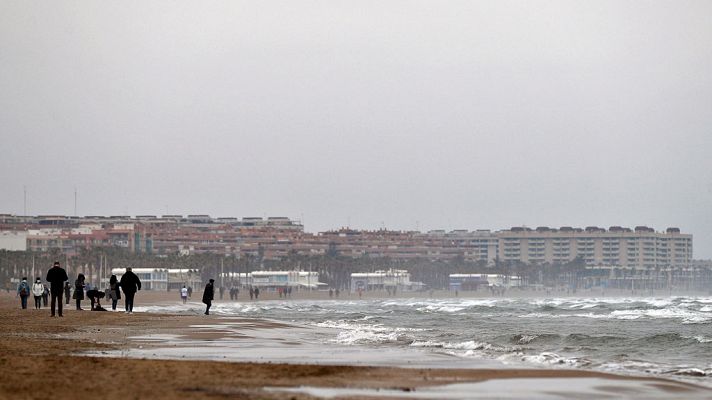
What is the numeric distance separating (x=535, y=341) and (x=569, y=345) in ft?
4.47

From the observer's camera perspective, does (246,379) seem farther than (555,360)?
No

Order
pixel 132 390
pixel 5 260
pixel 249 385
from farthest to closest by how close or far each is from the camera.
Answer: pixel 5 260, pixel 249 385, pixel 132 390

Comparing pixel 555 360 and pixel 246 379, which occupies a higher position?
pixel 246 379

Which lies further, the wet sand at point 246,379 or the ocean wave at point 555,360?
the ocean wave at point 555,360

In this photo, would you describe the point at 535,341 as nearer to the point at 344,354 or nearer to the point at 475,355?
the point at 475,355

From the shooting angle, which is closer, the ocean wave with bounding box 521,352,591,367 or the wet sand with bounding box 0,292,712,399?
the wet sand with bounding box 0,292,712,399

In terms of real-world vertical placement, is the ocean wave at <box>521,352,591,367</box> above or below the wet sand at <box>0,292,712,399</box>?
below

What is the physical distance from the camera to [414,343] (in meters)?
25.6

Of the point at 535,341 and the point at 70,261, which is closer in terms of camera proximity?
the point at 535,341

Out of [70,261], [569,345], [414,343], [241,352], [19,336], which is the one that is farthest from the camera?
[70,261]

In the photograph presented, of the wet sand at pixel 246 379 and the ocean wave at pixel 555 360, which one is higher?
the wet sand at pixel 246 379

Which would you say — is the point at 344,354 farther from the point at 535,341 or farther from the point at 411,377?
the point at 535,341

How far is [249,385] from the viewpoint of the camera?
45.9 feet

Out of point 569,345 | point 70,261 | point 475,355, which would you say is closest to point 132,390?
point 475,355
